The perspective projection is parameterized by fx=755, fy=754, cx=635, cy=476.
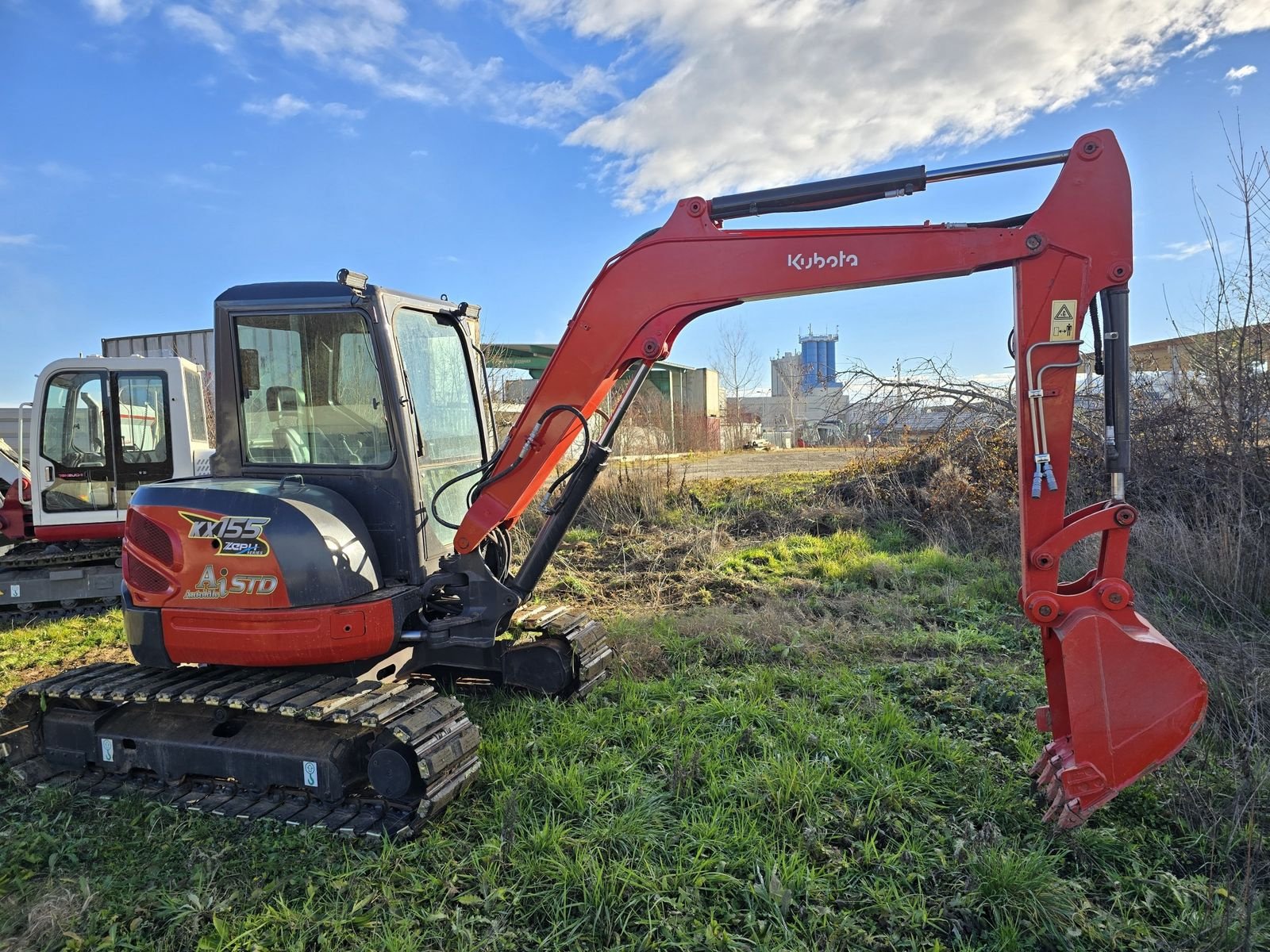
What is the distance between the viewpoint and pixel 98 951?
2.77 m

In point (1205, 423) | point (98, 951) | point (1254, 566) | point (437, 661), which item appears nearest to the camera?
point (98, 951)

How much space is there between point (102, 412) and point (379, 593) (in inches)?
252

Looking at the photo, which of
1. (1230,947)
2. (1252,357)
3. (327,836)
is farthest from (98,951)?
(1252,357)

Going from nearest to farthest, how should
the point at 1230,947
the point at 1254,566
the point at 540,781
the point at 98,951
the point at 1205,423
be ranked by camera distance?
the point at 1230,947, the point at 98,951, the point at 540,781, the point at 1254,566, the point at 1205,423

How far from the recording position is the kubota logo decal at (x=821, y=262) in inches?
140

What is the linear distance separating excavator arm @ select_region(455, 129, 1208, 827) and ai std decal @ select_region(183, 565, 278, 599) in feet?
5.08

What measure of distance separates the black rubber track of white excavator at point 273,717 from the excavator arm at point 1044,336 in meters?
1.56

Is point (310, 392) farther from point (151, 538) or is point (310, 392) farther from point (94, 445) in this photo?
point (94, 445)

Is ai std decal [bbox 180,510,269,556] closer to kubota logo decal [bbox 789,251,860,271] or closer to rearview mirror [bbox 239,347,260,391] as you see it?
rearview mirror [bbox 239,347,260,391]

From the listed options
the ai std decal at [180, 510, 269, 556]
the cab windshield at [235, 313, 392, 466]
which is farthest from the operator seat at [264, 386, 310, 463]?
the ai std decal at [180, 510, 269, 556]

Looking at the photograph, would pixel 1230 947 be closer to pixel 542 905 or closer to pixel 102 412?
pixel 542 905

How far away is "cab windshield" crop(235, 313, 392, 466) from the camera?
4125 mm

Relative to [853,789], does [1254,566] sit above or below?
above

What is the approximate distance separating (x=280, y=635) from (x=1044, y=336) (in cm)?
385
